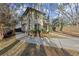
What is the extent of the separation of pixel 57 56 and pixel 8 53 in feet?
1.17

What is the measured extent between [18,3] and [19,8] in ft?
0.12

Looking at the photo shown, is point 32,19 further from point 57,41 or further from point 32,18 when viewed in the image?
point 57,41

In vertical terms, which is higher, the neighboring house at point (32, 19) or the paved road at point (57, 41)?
the neighboring house at point (32, 19)

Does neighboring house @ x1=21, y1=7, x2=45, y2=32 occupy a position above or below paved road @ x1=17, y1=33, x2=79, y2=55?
above

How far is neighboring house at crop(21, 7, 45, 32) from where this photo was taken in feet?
4.78

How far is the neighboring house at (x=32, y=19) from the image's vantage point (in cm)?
146

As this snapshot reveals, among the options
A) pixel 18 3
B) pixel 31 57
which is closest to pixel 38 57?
pixel 31 57

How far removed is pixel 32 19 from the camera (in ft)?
4.82

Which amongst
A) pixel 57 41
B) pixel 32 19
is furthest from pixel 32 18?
pixel 57 41

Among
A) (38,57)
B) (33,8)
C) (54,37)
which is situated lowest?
(38,57)

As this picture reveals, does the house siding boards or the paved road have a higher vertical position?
the house siding boards

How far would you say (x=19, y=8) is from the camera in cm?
145

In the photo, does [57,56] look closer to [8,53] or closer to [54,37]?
[54,37]

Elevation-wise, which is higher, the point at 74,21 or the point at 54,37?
the point at 74,21
